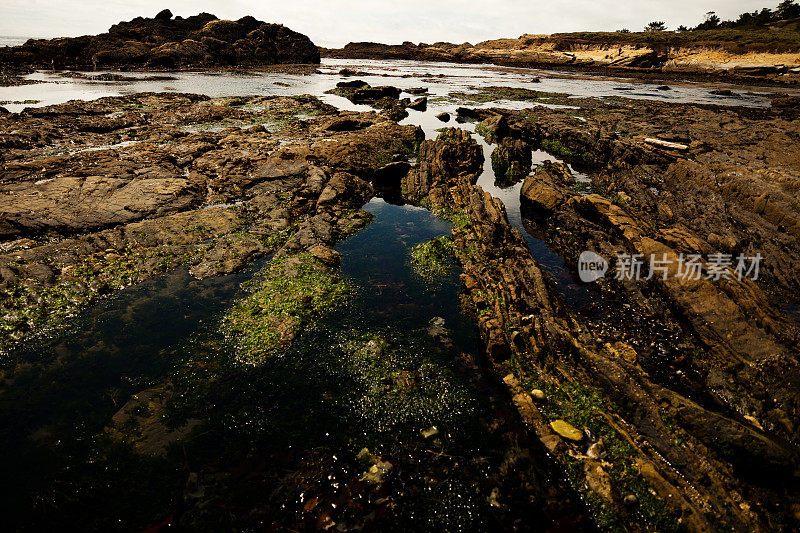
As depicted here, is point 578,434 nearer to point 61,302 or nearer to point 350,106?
point 61,302

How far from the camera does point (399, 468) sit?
8172 millimetres

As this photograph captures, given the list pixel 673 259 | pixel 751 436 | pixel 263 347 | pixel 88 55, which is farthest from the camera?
pixel 88 55

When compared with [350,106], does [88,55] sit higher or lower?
higher

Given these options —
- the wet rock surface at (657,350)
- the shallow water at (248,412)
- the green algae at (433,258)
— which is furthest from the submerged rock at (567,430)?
the green algae at (433,258)

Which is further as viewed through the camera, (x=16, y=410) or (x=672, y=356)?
(x=672, y=356)

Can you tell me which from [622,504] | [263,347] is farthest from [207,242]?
[622,504]

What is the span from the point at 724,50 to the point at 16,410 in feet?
640

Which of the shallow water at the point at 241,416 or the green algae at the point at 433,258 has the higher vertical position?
the green algae at the point at 433,258

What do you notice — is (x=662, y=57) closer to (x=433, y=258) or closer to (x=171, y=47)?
(x=433, y=258)

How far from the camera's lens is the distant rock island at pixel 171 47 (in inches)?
3962

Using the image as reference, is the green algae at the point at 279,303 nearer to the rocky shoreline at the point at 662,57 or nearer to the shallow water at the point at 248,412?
the shallow water at the point at 248,412

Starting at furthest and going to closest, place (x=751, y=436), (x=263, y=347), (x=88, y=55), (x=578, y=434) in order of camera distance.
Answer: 1. (x=88, y=55)
2. (x=263, y=347)
3. (x=578, y=434)
4. (x=751, y=436)

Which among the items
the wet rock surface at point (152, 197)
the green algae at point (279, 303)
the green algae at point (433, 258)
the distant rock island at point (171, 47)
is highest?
the distant rock island at point (171, 47)

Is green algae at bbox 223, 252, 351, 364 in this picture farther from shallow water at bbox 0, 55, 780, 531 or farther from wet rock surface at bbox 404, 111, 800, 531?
wet rock surface at bbox 404, 111, 800, 531
